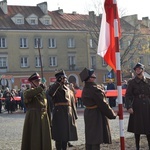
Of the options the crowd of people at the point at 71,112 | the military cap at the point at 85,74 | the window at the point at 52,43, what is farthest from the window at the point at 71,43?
the military cap at the point at 85,74

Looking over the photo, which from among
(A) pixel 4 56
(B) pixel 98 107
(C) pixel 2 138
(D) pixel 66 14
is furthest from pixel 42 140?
(D) pixel 66 14

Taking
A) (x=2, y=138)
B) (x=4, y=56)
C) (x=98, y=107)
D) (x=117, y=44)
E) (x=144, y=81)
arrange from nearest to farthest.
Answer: (x=117, y=44)
(x=98, y=107)
(x=144, y=81)
(x=2, y=138)
(x=4, y=56)

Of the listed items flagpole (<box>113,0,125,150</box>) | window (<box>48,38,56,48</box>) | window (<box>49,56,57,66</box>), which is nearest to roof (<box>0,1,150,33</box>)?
window (<box>48,38,56,48</box>)

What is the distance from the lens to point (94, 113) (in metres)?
9.16

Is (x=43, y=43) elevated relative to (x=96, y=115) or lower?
elevated

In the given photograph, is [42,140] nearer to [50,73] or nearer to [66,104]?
[66,104]

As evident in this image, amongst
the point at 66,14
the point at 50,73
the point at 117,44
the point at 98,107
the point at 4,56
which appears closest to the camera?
the point at 117,44

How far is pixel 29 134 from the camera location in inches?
378

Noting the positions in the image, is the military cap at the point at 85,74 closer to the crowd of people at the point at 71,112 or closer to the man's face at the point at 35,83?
the crowd of people at the point at 71,112

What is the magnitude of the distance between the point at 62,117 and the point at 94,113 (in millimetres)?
2094

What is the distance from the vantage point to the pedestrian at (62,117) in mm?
11047

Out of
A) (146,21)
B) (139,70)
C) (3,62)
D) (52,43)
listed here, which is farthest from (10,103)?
(146,21)

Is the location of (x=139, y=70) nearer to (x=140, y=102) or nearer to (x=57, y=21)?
(x=140, y=102)

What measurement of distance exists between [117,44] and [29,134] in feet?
9.24
